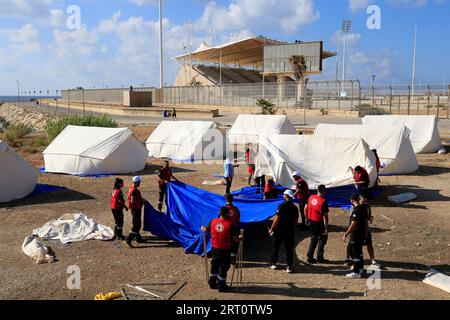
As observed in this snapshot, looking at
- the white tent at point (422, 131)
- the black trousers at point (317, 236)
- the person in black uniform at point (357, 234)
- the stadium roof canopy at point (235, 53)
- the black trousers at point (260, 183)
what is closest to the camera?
the person in black uniform at point (357, 234)

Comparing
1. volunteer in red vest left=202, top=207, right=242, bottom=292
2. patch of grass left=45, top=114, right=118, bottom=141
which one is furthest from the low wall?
volunteer in red vest left=202, top=207, right=242, bottom=292

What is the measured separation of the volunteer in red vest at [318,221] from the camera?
8.75m

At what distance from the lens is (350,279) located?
8227mm

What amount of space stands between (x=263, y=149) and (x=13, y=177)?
27.4 feet

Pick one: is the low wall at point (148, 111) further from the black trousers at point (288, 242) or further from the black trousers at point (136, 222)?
the black trousers at point (288, 242)

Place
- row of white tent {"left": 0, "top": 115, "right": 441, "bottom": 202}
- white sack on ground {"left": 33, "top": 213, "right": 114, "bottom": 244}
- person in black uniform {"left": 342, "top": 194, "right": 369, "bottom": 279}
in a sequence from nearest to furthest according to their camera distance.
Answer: person in black uniform {"left": 342, "top": 194, "right": 369, "bottom": 279}, white sack on ground {"left": 33, "top": 213, "right": 114, "bottom": 244}, row of white tent {"left": 0, "top": 115, "right": 441, "bottom": 202}

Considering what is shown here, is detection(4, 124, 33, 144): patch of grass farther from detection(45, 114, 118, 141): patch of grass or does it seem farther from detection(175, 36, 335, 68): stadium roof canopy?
detection(175, 36, 335, 68): stadium roof canopy

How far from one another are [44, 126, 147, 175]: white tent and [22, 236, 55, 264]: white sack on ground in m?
8.50

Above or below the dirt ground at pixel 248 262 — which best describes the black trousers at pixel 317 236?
above

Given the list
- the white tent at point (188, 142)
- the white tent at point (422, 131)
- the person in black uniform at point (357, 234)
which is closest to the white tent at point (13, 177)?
the white tent at point (188, 142)

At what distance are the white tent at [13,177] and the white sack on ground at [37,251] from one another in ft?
16.2

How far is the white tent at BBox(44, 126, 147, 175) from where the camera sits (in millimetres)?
18141

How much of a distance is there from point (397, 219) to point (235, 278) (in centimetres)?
604
